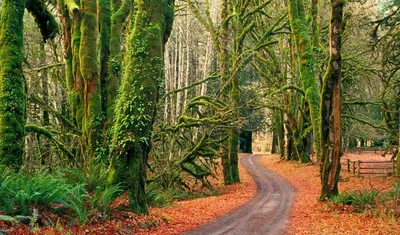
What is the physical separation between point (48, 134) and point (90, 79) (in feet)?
7.65

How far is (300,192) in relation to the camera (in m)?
18.3

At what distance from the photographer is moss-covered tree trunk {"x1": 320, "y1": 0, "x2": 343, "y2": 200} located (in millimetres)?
13469

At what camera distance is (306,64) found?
56.6 feet

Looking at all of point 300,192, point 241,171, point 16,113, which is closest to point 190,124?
point 300,192

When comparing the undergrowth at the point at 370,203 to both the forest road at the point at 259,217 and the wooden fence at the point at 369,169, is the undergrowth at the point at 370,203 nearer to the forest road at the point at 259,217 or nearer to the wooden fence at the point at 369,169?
the forest road at the point at 259,217

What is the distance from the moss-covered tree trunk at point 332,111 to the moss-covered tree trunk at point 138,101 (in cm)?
642

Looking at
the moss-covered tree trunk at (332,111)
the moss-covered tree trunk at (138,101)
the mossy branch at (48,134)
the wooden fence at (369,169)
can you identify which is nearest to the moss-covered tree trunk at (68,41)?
the mossy branch at (48,134)

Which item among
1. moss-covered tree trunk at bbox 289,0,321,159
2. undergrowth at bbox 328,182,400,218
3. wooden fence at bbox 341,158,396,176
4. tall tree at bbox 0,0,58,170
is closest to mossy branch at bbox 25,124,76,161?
tall tree at bbox 0,0,58,170

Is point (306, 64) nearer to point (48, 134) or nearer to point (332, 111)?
point (332, 111)

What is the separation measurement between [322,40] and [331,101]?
17112 millimetres

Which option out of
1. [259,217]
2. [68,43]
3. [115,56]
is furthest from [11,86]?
[259,217]

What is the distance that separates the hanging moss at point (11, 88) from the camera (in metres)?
9.73

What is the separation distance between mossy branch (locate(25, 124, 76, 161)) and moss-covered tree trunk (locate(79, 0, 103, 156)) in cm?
97

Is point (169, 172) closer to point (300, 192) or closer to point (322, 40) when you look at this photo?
point (300, 192)
